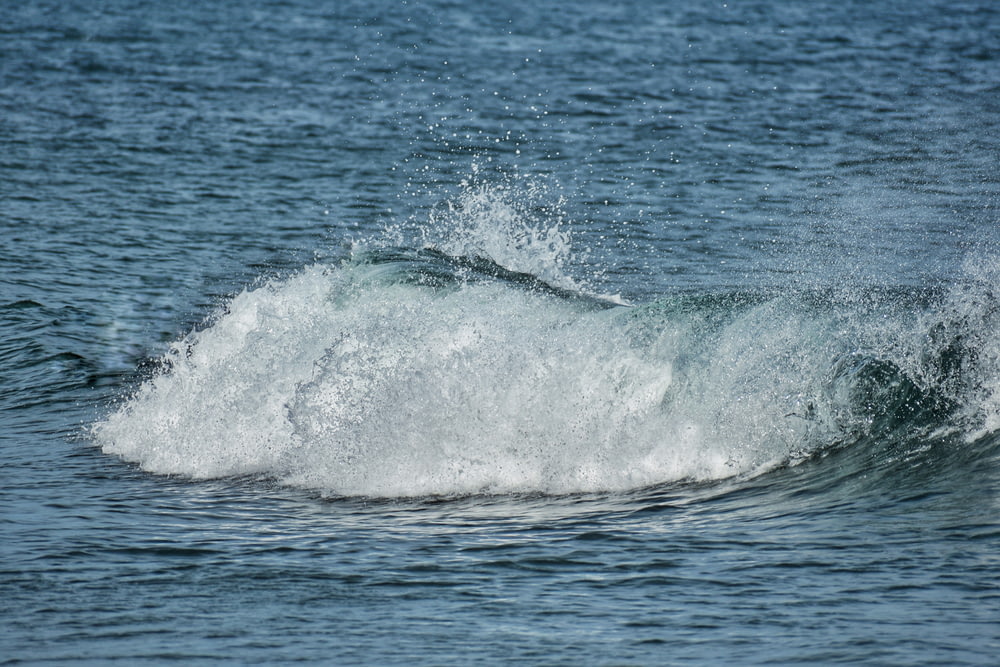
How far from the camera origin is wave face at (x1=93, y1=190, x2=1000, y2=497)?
36.7 ft

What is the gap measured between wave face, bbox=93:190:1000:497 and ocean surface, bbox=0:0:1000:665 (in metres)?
0.03

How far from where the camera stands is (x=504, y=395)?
11734 millimetres

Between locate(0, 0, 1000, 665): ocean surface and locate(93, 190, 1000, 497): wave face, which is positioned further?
locate(93, 190, 1000, 497): wave face

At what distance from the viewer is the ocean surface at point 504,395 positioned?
8.34m

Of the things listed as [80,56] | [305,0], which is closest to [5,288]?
[80,56]

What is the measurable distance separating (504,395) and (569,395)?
0.52 meters

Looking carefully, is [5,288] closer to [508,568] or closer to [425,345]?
[425,345]

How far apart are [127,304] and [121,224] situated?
4.32m

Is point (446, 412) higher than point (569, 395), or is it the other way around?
point (569, 395)

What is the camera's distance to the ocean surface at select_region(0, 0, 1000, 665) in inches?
328

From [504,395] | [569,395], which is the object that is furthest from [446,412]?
[569,395]

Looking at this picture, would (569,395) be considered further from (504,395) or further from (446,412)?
(446,412)

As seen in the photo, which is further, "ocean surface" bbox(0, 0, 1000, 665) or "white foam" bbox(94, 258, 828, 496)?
"white foam" bbox(94, 258, 828, 496)

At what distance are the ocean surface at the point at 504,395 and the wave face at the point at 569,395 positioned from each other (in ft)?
0.11
